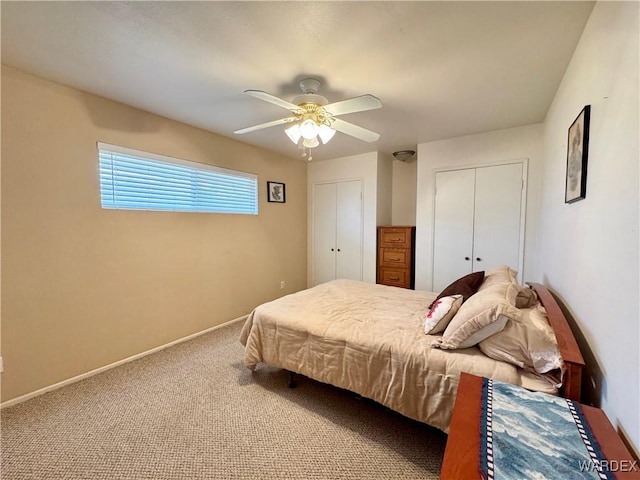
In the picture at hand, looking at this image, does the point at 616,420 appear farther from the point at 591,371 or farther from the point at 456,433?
the point at 456,433

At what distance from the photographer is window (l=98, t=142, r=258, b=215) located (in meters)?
2.50

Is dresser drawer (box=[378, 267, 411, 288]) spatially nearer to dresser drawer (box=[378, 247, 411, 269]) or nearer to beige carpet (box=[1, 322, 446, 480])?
dresser drawer (box=[378, 247, 411, 269])

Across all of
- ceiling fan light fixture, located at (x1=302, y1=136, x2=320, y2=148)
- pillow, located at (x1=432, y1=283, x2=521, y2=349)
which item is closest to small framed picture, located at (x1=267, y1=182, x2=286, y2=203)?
ceiling fan light fixture, located at (x1=302, y1=136, x2=320, y2=148)

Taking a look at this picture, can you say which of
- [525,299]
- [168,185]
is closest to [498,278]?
[525,299]

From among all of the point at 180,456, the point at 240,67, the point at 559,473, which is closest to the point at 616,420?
the point at 559,473

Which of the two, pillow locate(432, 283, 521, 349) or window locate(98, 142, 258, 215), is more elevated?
window locate(98, 142, 258, 215)

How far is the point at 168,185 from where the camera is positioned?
2936mm

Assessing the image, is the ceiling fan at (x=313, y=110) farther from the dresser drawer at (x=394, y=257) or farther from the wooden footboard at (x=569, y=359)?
the dresser drawer at (x=394, y=257)

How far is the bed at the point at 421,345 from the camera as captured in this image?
137 cm

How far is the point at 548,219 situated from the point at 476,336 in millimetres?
1571

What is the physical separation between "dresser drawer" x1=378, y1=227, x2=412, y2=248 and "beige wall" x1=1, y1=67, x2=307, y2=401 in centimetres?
224

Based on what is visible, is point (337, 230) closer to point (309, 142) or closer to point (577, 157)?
point (309, 142)

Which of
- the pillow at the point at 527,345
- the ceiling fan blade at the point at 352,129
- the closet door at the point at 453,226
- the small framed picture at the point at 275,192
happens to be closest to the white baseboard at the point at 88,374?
the small framed picture at the point at 275,192

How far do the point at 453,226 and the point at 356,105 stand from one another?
2.42 metres
